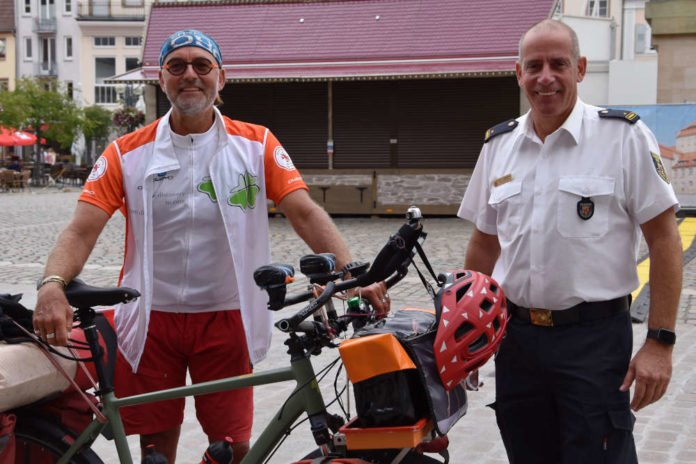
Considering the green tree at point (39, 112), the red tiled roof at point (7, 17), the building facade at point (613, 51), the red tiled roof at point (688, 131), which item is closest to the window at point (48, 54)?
the red tiled roof at point (7, 17)

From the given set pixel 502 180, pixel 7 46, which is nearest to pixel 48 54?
pixel 7 46

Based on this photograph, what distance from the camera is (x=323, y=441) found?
2.61m

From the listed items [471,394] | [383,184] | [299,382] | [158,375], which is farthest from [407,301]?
[383,184]

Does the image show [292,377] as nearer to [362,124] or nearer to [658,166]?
[658,166]

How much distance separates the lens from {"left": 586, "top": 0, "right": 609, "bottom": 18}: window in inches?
2219

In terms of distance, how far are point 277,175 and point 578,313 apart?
1135 millimetres

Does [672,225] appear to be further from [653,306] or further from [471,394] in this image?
[471,394]

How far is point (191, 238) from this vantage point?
3430 millimetres

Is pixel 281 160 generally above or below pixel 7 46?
below

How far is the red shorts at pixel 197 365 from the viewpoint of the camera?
137 inches

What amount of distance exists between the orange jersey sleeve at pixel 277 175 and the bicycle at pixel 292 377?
65cm

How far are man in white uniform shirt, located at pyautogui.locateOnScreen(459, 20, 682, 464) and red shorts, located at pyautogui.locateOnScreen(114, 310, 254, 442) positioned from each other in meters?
1.00

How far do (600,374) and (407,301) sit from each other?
6804 millimetres

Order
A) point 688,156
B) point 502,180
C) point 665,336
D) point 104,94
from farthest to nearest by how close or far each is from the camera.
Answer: point 104,94
point 688,156
point 502,180
point 665,336
